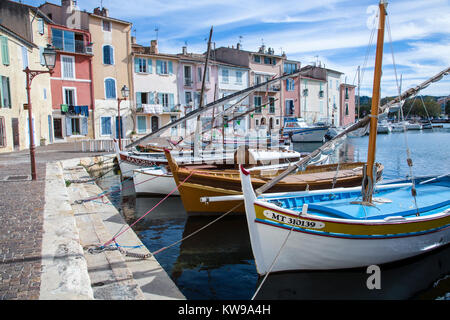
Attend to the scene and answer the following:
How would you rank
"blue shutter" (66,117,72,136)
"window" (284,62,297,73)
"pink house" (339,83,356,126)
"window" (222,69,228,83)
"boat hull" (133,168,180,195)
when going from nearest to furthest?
"boat hull" (133,168,180,195) → "blue shutter" (66,117,72,136) → "window" (222,69,228,83) → "window" (284,62,297,73) → "pink house" (339,83,356,126)

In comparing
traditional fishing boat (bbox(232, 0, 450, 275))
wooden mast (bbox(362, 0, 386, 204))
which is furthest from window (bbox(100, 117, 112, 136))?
wooden mast (bbox(362, 0, 386, 204))

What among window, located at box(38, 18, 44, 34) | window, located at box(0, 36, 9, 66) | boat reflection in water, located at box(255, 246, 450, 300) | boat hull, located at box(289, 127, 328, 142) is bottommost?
boat reflection in water, located at box(255, 246, 450, 300)

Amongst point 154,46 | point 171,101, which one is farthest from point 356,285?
point 154,46

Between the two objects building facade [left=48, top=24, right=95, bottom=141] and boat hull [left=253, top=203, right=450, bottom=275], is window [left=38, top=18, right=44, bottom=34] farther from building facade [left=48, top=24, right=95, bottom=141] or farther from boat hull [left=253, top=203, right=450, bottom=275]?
boat hull [left=253, top=203, right=450, bottom=275]

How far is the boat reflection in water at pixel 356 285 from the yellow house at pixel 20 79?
2190cm

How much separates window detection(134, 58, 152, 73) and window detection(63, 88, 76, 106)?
7.00 metres

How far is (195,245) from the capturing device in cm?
985

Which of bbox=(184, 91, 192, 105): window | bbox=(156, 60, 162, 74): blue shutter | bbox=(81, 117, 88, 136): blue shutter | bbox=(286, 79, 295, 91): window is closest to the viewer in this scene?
bbox=(81, 117, 88, 136): blue shutter

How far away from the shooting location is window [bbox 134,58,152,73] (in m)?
38.6

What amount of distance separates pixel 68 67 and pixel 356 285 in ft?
113

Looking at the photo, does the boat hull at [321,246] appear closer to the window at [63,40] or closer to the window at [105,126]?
the window at [105,126]

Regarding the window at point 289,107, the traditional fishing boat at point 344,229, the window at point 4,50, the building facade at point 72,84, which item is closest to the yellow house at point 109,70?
the building facade at point 72,84

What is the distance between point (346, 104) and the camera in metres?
70.8

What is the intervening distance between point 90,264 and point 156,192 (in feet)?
30.9
